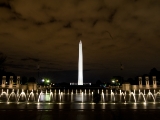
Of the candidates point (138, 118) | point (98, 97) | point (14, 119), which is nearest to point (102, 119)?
point (138, 118)

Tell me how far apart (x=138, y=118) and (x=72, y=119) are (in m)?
3.53

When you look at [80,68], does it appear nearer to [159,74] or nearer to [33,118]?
[159,74]

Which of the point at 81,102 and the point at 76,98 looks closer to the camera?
the point at 81,102

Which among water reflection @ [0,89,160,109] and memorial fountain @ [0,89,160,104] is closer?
water reflection @ [0,89,160,109]

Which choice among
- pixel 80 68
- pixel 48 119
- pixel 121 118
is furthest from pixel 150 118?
pixel 80 68

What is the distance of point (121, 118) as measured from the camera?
39.4 feet

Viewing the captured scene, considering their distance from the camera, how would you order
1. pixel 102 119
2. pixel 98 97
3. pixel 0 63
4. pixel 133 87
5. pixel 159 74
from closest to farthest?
pixel 102 119 < pixel 98 97 < pixel 133 87 < pixel 0 63 < pixel 159 74

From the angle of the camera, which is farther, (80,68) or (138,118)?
(80,68)

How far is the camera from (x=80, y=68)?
71812mm

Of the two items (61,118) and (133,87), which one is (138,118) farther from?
(133,87)

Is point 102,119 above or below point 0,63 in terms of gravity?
below

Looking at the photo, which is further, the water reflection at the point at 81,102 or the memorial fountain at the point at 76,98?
the memorial fountain at the point at 76,98

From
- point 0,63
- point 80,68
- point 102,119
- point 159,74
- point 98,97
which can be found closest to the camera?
point 102,119

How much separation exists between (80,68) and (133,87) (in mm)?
24315
